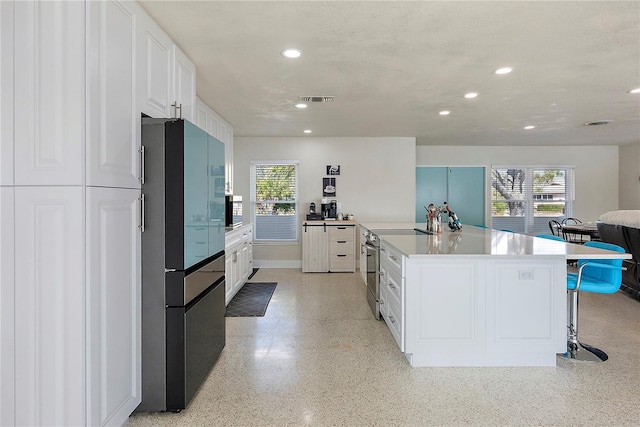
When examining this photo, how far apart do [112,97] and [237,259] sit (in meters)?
3.28

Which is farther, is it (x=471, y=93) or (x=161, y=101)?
(x=471, y=93)

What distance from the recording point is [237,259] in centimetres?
489

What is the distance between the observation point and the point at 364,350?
306cm

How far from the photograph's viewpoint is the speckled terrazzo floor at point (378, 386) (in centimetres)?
211

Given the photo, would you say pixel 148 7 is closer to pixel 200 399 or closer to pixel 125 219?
pixel 125 219

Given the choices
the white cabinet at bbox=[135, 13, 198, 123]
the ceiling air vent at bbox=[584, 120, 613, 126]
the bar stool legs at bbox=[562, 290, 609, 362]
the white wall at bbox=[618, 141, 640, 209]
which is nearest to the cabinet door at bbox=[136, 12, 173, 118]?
the white cabinet at bbox=[135, 13, 198, 123]

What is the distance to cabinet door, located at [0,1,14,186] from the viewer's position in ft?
5.23

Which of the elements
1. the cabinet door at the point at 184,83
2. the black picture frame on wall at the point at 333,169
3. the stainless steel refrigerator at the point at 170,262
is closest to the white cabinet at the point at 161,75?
the cabinet door at the point at 184,83

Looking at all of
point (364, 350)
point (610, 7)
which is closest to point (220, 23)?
point (610, 7)

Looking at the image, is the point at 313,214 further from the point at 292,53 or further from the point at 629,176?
the point at 629,176

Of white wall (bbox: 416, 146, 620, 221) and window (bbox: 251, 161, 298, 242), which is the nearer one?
window (bbox: 251, 161, 298, 242)

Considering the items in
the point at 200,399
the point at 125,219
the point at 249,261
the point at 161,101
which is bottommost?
the point at 200,399

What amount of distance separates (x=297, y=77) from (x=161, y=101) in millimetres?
1363

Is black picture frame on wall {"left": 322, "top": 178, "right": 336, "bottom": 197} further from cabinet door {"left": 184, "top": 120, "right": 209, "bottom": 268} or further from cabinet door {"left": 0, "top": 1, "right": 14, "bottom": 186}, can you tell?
cabinet door {"left": 0, "top": 1, "right": 14, "bottom": 186}
